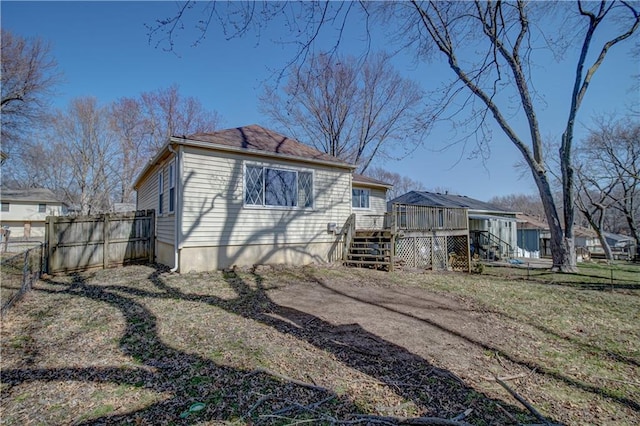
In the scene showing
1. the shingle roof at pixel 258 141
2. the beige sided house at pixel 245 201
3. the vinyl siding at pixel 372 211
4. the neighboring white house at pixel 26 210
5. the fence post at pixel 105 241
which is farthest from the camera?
the neighboring white house at pixel 26 210

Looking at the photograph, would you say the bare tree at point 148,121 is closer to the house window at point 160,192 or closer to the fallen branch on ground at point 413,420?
the house window at point 160,192

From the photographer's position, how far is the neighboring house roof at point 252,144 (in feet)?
27.3

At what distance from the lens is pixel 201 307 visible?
546 cm

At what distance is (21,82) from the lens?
729 inches

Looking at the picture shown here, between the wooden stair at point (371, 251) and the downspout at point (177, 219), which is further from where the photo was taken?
the wooden stair at point (371, 251)

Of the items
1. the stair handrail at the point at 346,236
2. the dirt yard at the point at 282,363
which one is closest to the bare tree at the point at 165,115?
the stair handrail at the point at 346,236

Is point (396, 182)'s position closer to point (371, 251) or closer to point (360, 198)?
point (360, 198)

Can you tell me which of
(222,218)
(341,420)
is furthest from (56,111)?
(341,420)

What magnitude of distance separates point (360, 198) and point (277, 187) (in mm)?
7822

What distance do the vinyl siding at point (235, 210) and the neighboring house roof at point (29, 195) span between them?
1378 inches

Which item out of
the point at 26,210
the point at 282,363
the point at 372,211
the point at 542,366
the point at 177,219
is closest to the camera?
the point at 282,363

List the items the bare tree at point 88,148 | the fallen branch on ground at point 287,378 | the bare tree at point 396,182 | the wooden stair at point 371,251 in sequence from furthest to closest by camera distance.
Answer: the bare tree at point 396,182, the bare tree at point 88,148, the wooden stair at point 371,251, the fallen branch on ground at point 287,378

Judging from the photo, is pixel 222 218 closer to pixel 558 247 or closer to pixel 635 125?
pixel 558 247

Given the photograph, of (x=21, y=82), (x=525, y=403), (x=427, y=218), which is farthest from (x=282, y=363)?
(x=21, y=82)
